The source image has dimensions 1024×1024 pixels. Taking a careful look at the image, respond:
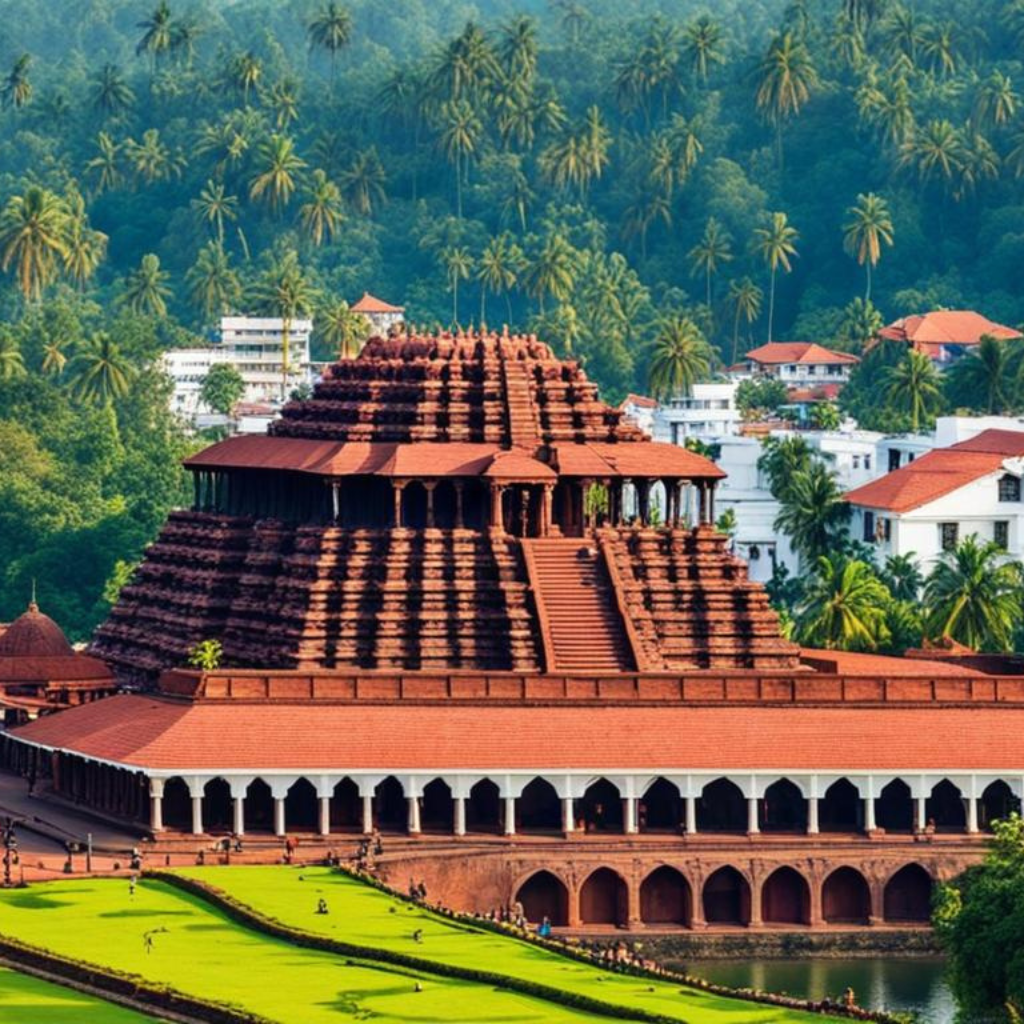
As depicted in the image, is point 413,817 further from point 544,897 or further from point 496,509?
point 496,509

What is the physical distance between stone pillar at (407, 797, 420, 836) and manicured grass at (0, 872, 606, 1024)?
7.30m

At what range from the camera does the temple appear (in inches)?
3784

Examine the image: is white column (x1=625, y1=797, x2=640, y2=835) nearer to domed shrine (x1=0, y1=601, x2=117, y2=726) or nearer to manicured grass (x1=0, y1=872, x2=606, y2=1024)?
manicured grass (x1=0, y1=872, x2=606, y2=1024)

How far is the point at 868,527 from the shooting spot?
470 ft

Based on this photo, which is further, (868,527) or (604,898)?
(868,527)

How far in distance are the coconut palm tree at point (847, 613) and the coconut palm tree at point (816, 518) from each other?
47.9 feet

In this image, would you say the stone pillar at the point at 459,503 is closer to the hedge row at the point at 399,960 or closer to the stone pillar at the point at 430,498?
the stone pillar at the point at 430,498

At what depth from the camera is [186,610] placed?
10694 centimetres

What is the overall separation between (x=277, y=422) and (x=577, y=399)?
746 centimetres

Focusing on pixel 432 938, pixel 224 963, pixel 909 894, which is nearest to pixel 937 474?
pixel 909 894

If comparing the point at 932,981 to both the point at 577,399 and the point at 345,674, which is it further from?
the point at 577,399

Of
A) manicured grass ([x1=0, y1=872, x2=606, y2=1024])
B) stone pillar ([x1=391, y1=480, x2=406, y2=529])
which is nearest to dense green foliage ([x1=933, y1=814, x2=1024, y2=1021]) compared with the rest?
manicured grass ([x1=0, y1=872, x2=606, y2=1024])

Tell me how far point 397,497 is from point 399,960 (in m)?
23.6

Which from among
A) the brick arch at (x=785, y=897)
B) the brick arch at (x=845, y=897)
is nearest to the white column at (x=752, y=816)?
the brick arch at (x=785, y=897)
